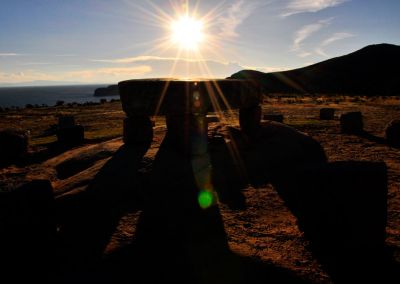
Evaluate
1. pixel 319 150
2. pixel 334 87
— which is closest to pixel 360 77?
pixel 334 87

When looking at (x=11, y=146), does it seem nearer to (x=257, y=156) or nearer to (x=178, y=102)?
(x=178, y=102)

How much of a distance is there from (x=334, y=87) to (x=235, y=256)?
76084 mm

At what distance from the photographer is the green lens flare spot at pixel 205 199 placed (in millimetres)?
7281

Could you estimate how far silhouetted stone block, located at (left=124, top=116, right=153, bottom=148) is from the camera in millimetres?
10023

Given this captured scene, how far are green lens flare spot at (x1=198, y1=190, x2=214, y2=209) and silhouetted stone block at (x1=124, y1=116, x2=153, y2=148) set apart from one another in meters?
3.21

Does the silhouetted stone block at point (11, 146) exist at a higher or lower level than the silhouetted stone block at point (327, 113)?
lower

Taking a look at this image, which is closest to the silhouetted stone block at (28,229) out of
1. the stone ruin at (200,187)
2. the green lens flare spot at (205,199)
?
the stone ruin at (200,187)

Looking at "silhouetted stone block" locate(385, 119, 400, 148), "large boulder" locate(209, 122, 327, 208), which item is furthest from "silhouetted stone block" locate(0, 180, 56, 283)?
"silhouetted stone block" locate(385, 119, 400, 148)

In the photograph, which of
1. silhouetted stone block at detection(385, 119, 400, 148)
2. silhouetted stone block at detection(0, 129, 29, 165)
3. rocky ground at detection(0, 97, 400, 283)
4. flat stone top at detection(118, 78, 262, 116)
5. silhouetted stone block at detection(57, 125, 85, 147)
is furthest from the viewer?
silhouetted stone block at detection(57, 125, 85, 147)

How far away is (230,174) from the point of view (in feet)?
29.9

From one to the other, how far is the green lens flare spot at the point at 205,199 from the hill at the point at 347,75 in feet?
221

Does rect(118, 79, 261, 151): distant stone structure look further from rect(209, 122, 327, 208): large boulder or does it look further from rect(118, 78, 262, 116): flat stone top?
rect(209, 122, 327, 208): large boulder

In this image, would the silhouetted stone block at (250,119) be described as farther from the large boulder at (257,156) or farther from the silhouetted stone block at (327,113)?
the silhouetted stone block at (327,113)

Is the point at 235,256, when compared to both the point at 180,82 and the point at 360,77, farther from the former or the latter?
the point at 360,77
